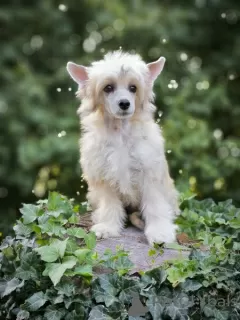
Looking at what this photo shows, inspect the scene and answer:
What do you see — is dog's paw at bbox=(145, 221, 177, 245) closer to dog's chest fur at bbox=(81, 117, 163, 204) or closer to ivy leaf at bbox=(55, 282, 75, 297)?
dog's chest fur at bbox=(81, 117, 163, 204)

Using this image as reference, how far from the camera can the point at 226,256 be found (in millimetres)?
2699

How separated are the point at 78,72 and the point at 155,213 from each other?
73 centimetres

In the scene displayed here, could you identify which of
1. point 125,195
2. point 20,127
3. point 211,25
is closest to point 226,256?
point 125,195

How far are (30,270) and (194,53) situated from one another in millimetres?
3759

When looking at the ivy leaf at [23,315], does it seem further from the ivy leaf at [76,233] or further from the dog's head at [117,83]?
the dog's head at [117,83]

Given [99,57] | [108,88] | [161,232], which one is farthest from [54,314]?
[99,57]

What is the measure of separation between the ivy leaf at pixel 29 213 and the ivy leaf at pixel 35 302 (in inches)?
19.5

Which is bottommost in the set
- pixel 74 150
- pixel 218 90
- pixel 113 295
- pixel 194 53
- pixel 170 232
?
pixel 113 295

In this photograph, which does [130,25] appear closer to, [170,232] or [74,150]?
[74,150]

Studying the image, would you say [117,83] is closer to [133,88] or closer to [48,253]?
[133,88]

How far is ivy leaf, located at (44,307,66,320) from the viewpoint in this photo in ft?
8.41

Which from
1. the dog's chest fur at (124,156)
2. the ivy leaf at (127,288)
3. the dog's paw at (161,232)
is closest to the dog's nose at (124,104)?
the dog's chest fur at (124,156)

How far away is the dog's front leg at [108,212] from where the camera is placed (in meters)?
3.15

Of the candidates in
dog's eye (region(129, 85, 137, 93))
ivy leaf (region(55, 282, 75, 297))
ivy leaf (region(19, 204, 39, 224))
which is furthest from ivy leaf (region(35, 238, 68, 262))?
dog's eye (region(129, 85, 137, 93))
